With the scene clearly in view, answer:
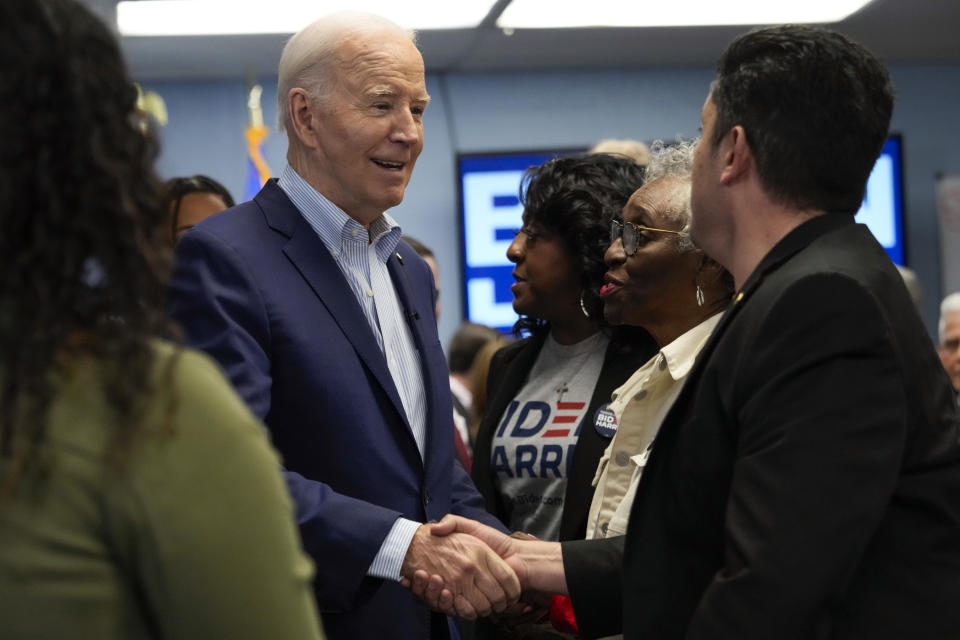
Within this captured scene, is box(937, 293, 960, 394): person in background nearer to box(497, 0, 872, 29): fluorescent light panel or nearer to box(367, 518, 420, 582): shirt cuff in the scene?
box(497, 0, 872, 29): fluorescent light panel

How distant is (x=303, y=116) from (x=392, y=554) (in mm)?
865

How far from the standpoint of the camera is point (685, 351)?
1.98 metres

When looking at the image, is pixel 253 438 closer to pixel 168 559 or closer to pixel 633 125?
pixel 168 559

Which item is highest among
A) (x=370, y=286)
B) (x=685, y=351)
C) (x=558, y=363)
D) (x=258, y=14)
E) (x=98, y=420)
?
(x=258, y=14)

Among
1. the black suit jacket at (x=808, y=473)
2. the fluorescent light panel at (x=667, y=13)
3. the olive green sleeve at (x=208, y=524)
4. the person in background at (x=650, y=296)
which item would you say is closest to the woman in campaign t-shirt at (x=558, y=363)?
the person in background at (x=650, y=296)

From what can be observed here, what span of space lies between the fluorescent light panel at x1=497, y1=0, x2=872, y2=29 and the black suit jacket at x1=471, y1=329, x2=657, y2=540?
2.89m

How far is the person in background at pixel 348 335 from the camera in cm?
182

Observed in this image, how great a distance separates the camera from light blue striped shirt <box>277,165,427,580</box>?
80.4 inches

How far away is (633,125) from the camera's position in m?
6.76

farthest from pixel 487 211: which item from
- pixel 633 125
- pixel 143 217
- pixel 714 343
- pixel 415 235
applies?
pixel 143 217

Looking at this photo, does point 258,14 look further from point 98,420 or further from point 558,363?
point 98,420

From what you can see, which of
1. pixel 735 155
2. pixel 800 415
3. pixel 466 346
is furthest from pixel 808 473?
pixel 466 346

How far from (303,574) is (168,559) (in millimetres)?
109

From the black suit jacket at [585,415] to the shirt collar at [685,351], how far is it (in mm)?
333
